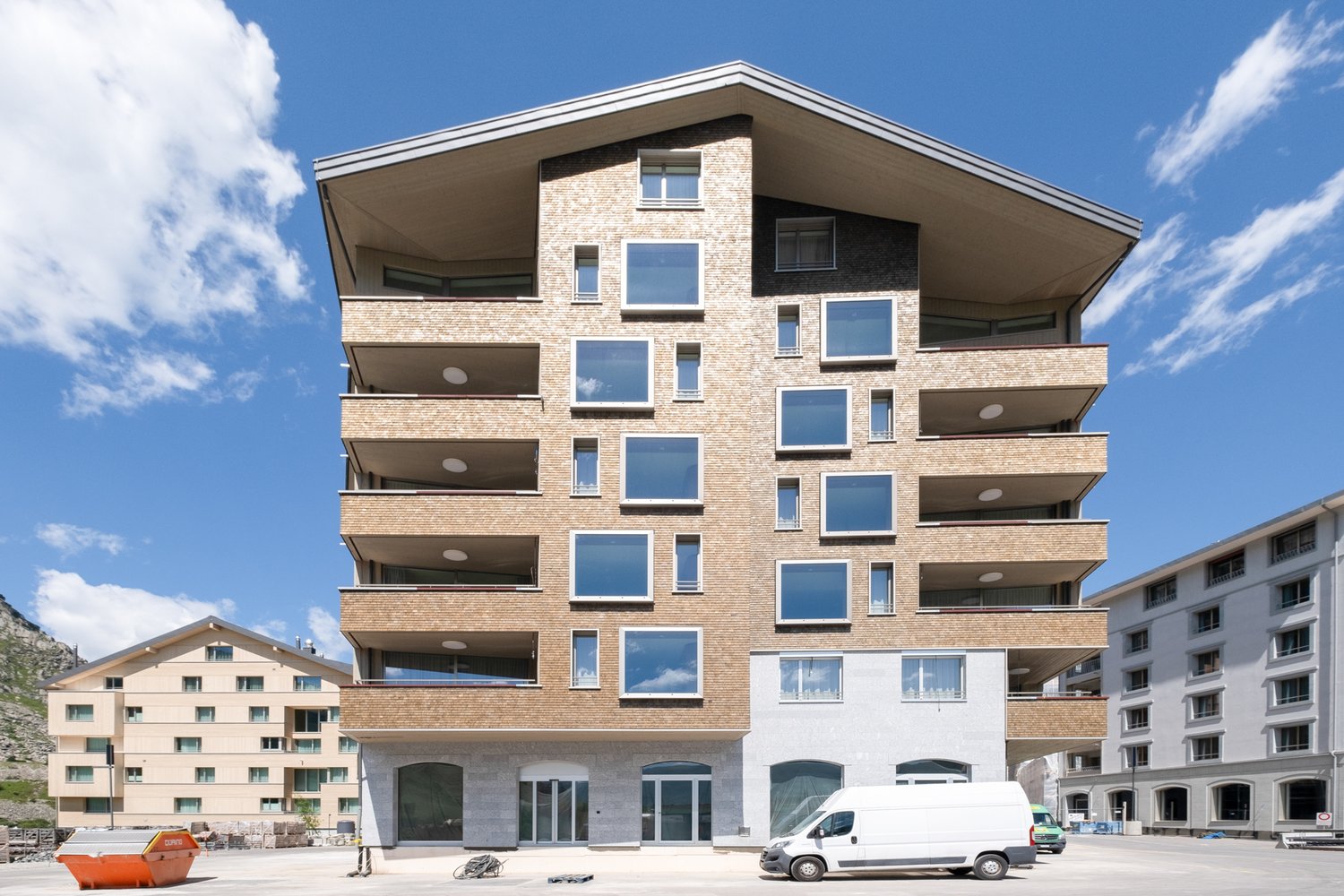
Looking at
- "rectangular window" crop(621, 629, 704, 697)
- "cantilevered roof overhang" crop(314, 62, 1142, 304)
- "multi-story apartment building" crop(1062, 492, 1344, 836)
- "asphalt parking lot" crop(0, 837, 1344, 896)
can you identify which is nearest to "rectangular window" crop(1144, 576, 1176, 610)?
"multi-story apartment building" crop(1062, 492, 1344, 836)

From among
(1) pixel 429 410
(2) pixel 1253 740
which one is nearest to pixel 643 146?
A: (1) pixel 429 410

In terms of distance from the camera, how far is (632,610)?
99.9 ft

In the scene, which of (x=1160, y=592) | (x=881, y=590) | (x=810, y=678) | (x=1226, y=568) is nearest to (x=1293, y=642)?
(x=1226, y=568)

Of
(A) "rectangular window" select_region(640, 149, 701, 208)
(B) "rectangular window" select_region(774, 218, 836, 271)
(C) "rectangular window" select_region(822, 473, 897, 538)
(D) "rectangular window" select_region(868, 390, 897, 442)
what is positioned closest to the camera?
(A) "rectangular window" select_region(640, 149, 701, 208)

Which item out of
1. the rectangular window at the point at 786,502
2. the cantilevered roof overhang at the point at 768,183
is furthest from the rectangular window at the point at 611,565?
the cantilevered roof overhang at the point at 768,183

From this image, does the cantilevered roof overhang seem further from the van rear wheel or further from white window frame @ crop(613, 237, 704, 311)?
the van rear wheel

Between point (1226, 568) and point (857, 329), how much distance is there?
152 ft

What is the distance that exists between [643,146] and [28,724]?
11360 centimetres

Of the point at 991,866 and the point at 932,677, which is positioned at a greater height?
the point at 932,677

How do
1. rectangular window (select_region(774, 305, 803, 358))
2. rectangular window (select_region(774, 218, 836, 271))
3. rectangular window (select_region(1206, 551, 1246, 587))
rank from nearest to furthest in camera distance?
rectangular window (select_region(774, 305, 803, 358))
rectangular window (select_region(774, 218, 836, 271))
rectangular window (select_region(1206, 551, 1246, 587))

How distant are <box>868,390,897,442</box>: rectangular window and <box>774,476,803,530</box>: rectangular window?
3.04 m

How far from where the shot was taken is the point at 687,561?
30.9 meters

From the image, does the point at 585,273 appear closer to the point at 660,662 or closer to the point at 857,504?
the point at 857,504

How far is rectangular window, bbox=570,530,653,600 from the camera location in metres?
30.5
